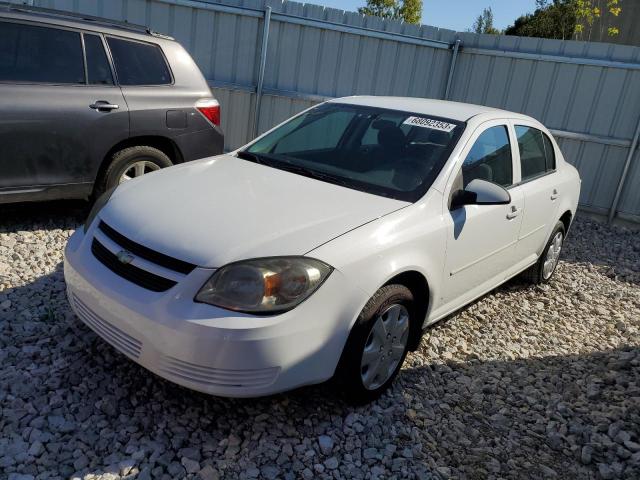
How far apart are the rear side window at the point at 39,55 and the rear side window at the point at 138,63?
0.33 metres

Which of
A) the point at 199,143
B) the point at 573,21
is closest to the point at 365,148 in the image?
the point at 199,143

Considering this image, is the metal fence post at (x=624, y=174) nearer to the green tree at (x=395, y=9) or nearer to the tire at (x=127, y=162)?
the tire at (x=127, y=162)

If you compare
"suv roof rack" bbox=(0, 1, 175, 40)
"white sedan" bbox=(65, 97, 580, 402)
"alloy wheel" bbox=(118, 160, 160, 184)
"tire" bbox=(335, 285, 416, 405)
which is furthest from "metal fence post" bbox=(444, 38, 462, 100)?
"tire" bbox=(335, 285, 416, 405)

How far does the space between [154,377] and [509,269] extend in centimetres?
280

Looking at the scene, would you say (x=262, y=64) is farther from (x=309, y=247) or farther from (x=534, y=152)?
(x=309, y=247)

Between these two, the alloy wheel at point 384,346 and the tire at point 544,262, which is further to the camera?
the tire at point 544,262

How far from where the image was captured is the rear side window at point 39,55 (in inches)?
173

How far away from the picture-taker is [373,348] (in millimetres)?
2963

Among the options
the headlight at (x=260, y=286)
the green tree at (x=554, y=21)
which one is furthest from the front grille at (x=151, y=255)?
the green tree at (x=554, y=21)

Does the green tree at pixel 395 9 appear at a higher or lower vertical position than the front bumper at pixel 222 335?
higher

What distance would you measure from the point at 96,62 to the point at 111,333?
3116mm

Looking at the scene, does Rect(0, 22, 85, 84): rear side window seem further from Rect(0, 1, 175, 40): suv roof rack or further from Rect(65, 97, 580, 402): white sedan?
Rect(65, 97, 580, 402): white sedan

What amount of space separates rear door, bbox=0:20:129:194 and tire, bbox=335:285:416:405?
314 centimetres

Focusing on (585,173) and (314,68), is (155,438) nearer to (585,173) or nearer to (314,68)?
(314,68)
